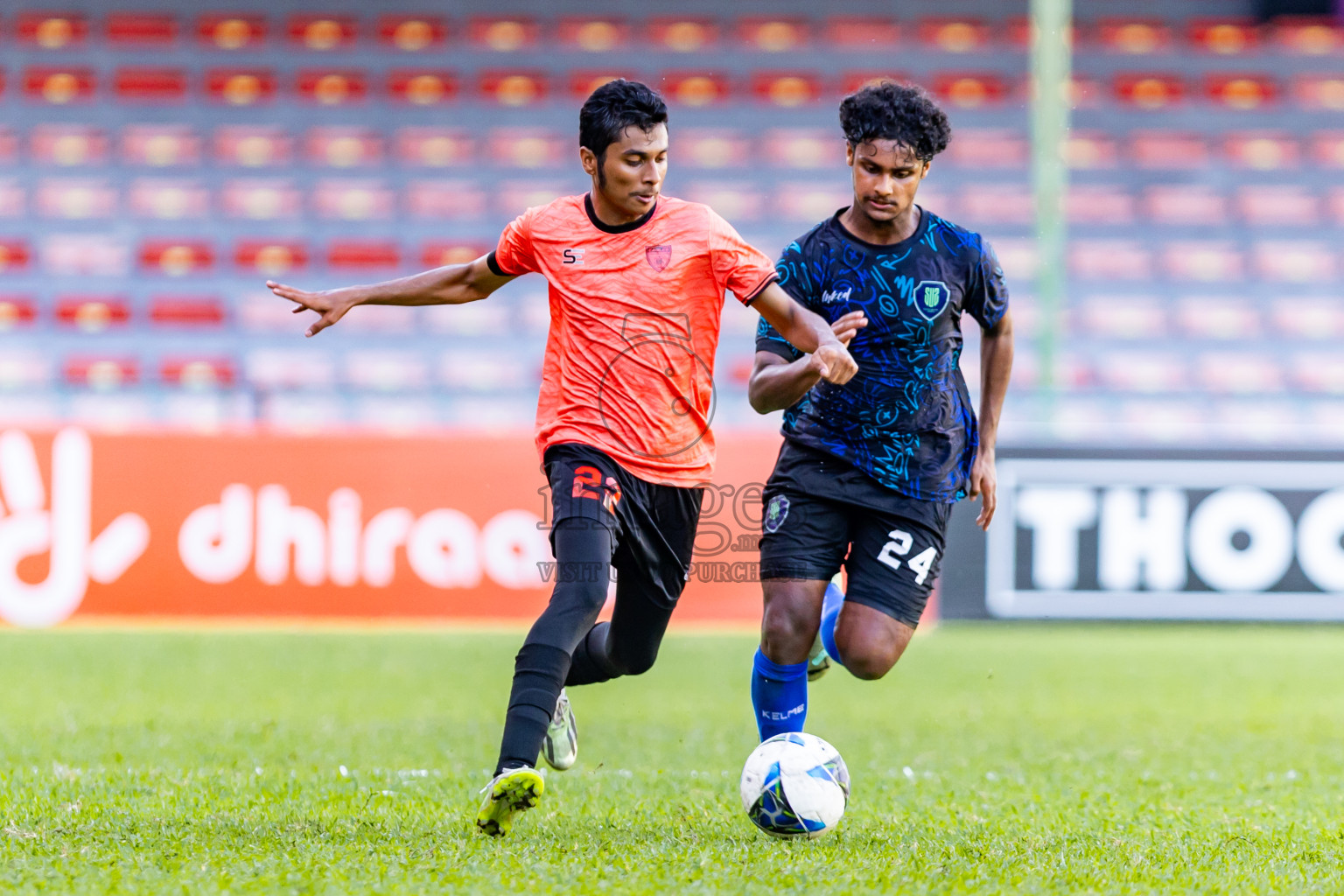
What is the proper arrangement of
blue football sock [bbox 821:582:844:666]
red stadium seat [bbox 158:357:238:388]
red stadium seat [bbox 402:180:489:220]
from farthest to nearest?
red stadium seat [bbox 402:180:489:220] → red stadium seat [bbox 158:357:238:388] → blue football sock [bbox 821:582:844:666]

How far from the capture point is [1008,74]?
1603 centimetres

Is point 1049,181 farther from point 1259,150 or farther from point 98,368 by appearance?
point 98,368

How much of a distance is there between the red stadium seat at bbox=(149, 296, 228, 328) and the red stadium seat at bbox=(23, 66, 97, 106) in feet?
9.51

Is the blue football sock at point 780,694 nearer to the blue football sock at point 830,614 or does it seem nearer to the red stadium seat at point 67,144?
the blue football sock at point 830,614

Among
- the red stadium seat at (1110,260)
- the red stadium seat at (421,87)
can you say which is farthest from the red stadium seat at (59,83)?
the red stadium seat at (1110,260)

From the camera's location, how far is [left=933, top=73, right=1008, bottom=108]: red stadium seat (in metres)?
15.9

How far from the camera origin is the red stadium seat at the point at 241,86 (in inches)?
592

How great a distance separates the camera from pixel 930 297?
4.10m

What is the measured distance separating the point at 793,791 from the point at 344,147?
1252 centimetres

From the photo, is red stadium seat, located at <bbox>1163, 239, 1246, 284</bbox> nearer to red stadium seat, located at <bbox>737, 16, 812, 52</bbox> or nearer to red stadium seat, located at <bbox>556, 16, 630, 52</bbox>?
red stadium seat, located at <bbox>737, 16, 812, 52</bbox>

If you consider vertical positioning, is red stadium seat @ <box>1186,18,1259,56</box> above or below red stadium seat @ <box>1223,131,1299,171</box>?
above

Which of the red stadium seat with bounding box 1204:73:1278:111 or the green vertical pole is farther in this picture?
the red stadium seat with bounding box 1204:73:1278:111

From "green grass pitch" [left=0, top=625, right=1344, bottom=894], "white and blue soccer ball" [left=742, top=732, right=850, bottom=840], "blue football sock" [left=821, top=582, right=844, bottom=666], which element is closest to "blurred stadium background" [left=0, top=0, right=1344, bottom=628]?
"green grass pitch" [left=0, top=625, right=1344, bottom=894]

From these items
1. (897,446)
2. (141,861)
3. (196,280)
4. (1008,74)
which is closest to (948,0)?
(1008,74)
